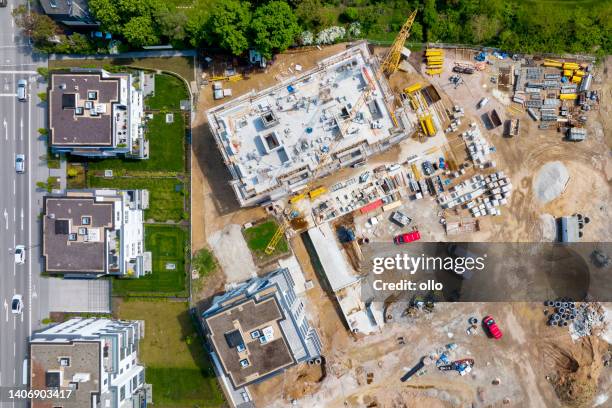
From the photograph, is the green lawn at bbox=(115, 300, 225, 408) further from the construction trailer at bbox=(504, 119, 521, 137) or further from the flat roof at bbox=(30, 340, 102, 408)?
the construction trailer at bbox=(504, 119, 521, 137)

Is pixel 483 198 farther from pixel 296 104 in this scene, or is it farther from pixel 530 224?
pixel 296 104

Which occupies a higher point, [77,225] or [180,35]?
[180,35]

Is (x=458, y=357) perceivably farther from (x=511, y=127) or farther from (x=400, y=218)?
(x=511, y=127)

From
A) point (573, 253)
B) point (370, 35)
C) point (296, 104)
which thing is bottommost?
point (573, 253)

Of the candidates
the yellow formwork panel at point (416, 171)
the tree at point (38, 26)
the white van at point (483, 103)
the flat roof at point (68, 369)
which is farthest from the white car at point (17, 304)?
the white van at point (483, 103)

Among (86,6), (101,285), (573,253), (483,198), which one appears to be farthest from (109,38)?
(573,253)

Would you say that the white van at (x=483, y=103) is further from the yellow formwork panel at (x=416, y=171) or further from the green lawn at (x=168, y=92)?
the green lawn at (x=168, y=92)
